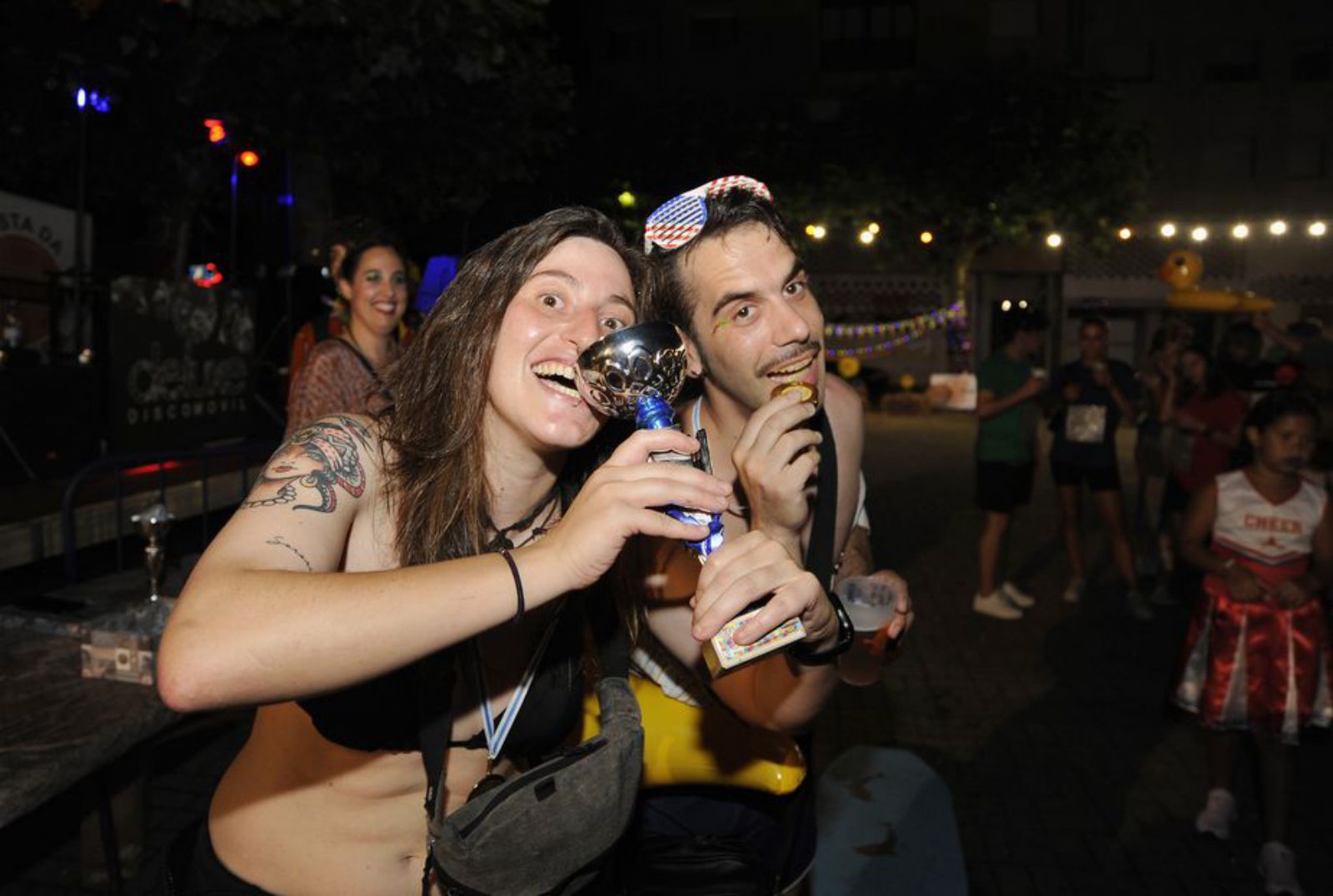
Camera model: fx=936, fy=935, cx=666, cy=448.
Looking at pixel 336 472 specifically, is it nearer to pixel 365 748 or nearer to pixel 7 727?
pixel 365 748

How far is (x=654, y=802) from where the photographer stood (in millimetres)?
2391

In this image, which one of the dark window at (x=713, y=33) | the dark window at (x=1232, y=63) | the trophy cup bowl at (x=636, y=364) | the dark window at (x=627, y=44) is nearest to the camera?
the trophy cup bowl at (x=636, y=364)

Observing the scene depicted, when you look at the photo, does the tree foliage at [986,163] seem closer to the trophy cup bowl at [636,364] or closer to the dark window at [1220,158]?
the dark window at [1220,158]

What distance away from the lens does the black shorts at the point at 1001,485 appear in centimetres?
768

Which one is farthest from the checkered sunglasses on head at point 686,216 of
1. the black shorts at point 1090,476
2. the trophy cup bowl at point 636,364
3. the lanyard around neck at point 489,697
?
the black shorts at point 1090,476

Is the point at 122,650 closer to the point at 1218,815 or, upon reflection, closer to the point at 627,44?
the point at 1218,815

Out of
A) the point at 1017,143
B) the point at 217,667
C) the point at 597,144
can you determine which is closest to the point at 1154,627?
the point at 217,667

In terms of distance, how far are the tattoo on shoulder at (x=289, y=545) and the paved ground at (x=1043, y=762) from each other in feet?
11.0

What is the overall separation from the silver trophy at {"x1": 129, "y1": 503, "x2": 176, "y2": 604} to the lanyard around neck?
218 cm

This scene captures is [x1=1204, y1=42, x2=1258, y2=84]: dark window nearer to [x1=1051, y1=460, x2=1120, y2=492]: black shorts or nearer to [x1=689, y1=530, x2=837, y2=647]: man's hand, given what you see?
[x1=1051, y1=460, x2=1120, y2=492]: black shorts

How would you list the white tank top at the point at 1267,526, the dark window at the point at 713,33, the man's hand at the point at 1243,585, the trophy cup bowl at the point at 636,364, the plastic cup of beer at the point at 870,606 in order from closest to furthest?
the trophy cup bowl at the point at 636,364 < the plastic cup of beer at the point at 870,606 < the man's hand at the point at 1243,585 < the white tank top at the point at 1267,526 < the dark window at the point at 713,33

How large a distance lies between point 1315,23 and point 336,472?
38.6 metres

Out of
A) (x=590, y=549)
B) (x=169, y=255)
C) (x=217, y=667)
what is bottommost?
(x=217, y=667)

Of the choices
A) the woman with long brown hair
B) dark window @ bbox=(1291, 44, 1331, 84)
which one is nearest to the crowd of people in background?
the woman with long brown hair
